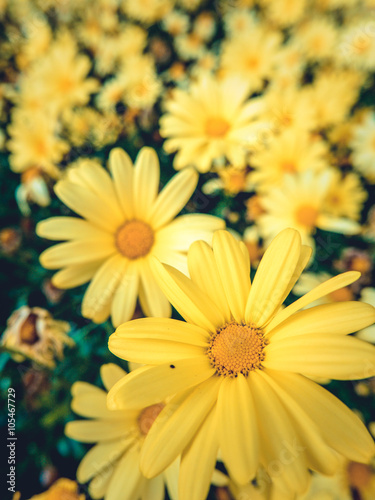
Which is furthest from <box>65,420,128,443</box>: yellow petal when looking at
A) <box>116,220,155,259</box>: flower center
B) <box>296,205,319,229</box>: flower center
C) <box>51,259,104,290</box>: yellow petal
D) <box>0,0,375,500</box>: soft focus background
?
<box>296,205,319,229</box>: flower center

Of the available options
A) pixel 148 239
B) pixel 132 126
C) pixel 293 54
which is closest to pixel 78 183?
pixel 148 239

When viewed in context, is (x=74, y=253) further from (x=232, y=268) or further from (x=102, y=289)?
(x=232, y=268)

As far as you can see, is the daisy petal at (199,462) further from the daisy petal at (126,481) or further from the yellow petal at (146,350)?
the daisy petal at (126,481)

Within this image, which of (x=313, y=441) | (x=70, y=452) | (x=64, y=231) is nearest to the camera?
(x=313, y=441)

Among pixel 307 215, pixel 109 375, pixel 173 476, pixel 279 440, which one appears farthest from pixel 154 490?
pixel 307 215

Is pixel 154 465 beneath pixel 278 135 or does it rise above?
beneath

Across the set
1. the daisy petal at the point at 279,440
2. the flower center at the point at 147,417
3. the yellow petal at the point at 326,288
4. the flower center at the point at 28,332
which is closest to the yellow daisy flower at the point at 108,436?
the flower center at the point at 147,417

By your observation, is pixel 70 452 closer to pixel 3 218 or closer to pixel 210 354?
pixel 210 354

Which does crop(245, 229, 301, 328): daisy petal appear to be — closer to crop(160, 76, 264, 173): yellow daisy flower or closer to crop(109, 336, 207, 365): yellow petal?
crop(109, 336, 207, 365): yellow petal
